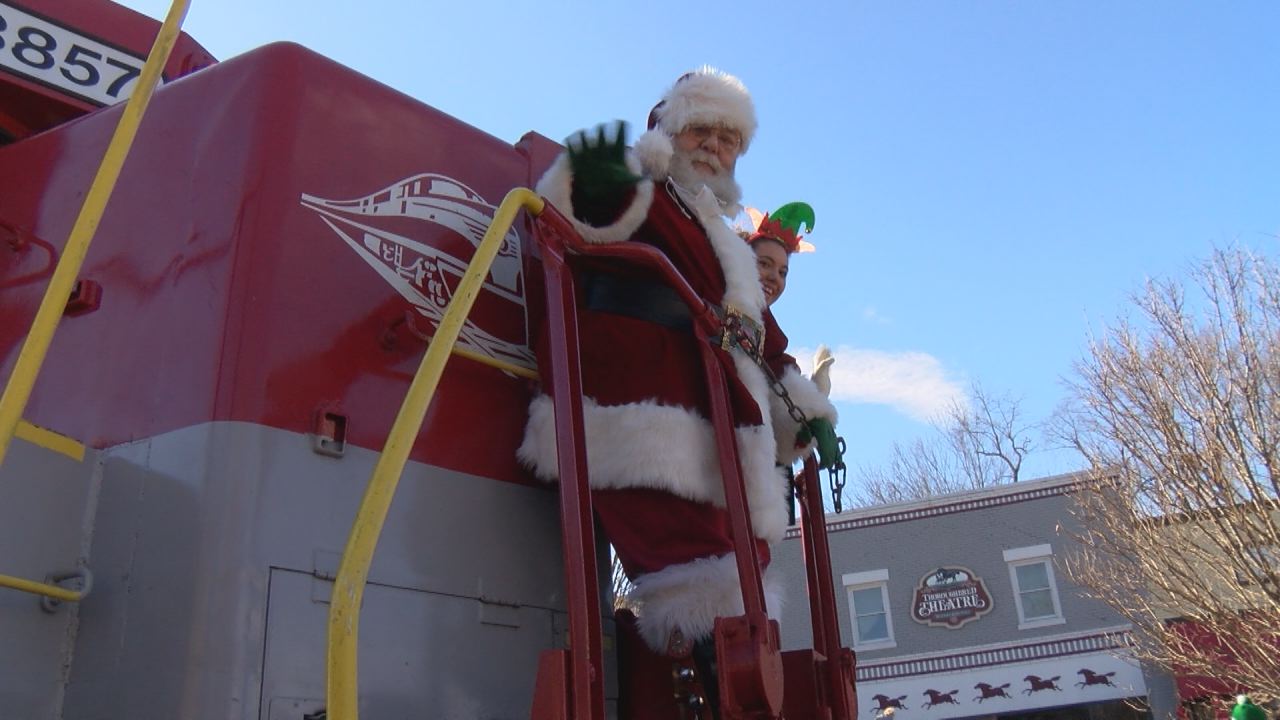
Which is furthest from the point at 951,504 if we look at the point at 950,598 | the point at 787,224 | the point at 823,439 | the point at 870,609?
the point at 823,439

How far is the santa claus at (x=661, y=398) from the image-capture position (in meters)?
2.88

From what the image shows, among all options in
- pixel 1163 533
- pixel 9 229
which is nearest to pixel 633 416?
pixel 9 229

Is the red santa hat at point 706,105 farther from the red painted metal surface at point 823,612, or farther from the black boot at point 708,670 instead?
the black boot at point 708,670

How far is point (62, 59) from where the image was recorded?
365 cm

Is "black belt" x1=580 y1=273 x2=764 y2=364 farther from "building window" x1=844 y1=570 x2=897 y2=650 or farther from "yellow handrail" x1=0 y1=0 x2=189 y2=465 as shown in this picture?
"building window" x1=844 y1=570 x2=897 y2=650

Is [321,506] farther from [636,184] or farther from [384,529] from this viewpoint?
[636,184]

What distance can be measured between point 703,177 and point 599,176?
2.49 feet

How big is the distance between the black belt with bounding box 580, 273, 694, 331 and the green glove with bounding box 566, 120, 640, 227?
183mm

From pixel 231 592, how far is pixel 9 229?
140 centimetres

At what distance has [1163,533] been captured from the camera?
43.8 feet

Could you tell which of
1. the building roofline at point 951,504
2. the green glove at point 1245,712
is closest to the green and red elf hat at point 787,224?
the green glove at point 1245,712

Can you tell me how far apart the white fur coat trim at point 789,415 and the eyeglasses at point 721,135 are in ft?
2.78

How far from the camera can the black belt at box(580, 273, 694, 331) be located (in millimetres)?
3197

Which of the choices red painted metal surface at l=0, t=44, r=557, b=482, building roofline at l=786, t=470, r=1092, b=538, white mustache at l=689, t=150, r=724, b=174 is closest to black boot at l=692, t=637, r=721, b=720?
red painted metal surface at l=0, t=44, r=557, b=482
